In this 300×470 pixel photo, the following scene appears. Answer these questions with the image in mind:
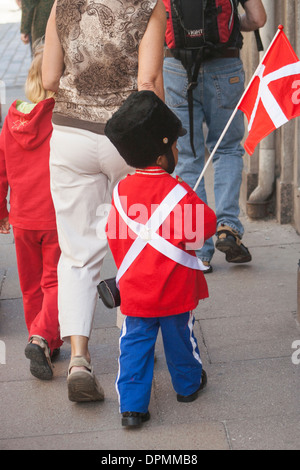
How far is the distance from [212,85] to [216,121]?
0.23 m

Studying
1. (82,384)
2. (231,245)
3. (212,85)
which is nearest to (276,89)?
→ (212,85)

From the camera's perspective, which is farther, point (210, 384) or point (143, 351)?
point (210, 384)

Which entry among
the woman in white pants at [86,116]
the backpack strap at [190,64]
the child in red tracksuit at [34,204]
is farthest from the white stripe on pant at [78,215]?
the backpack strap at [190,64]

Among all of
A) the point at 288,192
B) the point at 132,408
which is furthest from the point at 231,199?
the point at 132,408

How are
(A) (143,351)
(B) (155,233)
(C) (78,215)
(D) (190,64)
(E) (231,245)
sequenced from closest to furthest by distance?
(B) (155,233), (A) (143,351), (C) (78,215), (D) (190,64), (E) (231,245)

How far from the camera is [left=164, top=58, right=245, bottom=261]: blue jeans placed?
17.2 ft

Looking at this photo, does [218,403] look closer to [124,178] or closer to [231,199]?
[124,178]

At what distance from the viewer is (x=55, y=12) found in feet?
12.3

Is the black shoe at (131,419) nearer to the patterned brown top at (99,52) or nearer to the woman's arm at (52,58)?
the patterned brown top at (99,52)

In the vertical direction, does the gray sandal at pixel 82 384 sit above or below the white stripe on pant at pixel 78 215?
below

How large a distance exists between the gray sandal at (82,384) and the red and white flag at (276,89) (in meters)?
1.31

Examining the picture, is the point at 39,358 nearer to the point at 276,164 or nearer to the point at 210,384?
the point at 210,384

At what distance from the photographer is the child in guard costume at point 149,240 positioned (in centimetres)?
344

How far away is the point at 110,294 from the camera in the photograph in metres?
3.62
